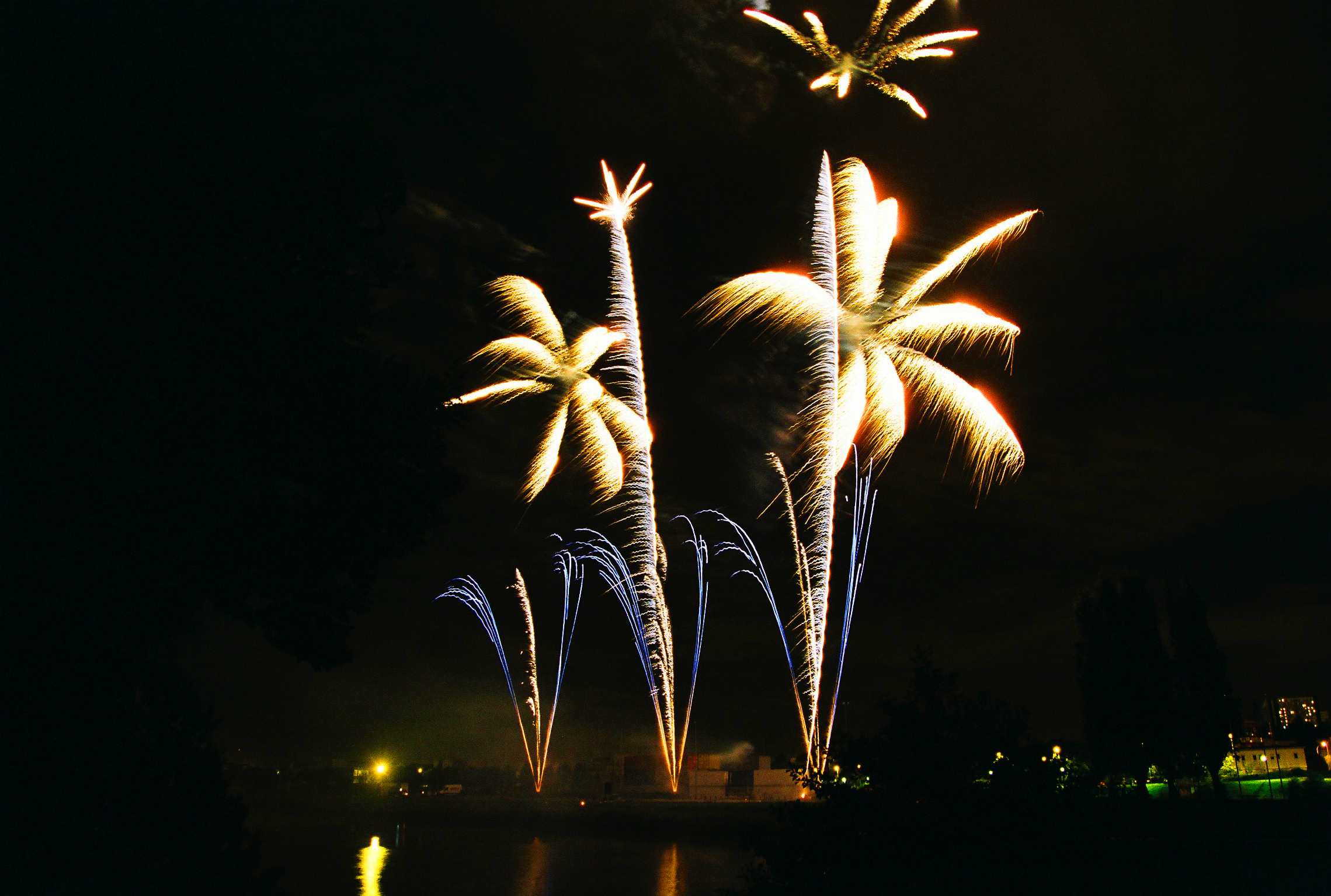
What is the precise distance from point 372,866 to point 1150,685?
4218 centimetres

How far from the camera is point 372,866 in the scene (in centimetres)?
4531

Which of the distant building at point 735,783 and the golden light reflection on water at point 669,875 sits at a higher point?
the distant building at point 735,783

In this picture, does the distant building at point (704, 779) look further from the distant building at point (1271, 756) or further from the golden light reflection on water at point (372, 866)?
the distant building at point (1271, 756)

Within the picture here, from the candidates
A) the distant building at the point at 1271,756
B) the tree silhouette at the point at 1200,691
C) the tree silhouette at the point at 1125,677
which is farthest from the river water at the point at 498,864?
the distant building at the point at 1271,756

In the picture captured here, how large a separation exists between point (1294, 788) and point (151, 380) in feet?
137

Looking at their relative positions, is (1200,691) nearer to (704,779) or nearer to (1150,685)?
(1150,685)

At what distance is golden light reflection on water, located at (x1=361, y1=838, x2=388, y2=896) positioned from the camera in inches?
1417

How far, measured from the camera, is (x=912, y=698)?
903 centimetres

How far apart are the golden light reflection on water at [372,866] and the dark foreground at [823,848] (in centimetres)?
41

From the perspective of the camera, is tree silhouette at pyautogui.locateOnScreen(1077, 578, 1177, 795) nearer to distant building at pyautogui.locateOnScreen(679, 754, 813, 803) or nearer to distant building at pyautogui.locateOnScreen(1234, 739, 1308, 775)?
distant building at pyautogui.locateOnScreen(679, 754, 813, 803)

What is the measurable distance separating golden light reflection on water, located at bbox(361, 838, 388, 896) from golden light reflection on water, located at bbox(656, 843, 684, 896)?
11.7 metres

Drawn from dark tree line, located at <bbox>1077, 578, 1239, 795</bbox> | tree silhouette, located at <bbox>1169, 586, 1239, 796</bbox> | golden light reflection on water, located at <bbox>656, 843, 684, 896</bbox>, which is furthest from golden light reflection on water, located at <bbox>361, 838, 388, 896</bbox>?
tree silhouette, located at <bbox>1169, 586, 1239, 796</bbox>

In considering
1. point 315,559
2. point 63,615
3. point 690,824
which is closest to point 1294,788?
point 690,824

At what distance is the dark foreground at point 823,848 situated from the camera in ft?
26.5
